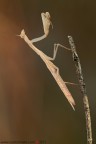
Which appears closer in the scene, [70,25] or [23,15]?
[70,25]

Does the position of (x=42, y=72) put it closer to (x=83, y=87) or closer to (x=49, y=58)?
(x=49, y=58)

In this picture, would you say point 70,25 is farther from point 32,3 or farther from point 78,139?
point 78,139

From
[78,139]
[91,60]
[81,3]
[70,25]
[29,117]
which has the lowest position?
[78,139]

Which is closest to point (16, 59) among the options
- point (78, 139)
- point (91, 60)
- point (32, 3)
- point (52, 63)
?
point (52, 63)

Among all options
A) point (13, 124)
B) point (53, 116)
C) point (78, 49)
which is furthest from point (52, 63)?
point (13, 124)

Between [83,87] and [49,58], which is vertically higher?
[49,58]

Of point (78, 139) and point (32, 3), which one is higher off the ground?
point (32, 3)

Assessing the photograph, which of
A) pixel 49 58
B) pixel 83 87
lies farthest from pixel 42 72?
pixel 83 87

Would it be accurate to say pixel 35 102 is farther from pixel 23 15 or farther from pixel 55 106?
pixel 23 15
